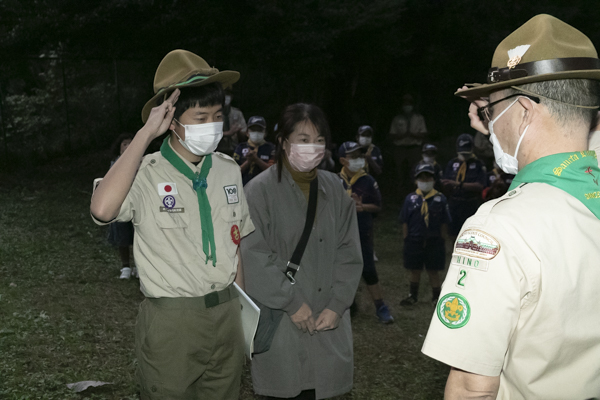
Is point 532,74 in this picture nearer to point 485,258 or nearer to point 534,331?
point 485,258

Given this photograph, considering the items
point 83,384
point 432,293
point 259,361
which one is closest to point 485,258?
point 259,361

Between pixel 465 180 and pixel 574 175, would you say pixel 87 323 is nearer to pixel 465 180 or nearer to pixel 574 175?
pixel 465 180

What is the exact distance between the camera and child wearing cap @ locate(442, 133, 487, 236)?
8.45 metres

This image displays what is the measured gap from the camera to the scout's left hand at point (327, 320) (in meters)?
3.47

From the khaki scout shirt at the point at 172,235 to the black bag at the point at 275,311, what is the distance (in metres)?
0.46

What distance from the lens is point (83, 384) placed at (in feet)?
15.6

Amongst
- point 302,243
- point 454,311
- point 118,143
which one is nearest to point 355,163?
point 118,143

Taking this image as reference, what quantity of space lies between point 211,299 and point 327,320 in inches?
33.0

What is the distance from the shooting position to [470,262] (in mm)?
1650

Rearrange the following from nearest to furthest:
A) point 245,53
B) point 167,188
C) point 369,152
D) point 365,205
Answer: point 167,188, point 365,205, point 369,152, point 245,53

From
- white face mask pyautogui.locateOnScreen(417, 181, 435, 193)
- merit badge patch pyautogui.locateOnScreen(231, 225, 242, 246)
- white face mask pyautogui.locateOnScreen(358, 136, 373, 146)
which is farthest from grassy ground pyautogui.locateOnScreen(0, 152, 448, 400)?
merit badge patch pyautogui.locateOnScreen(231, 225, 242, 246)

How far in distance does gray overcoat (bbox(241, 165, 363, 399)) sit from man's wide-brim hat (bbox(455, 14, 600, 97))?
1.85 meters

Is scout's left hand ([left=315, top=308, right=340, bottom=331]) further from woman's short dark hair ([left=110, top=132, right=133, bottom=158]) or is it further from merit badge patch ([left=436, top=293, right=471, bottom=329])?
woman's short dark hair ([left=110, top=132, right=133, bottom=158])

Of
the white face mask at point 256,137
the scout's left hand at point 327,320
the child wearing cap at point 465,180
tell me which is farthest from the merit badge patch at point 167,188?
the child wearing cap at point 465,180
